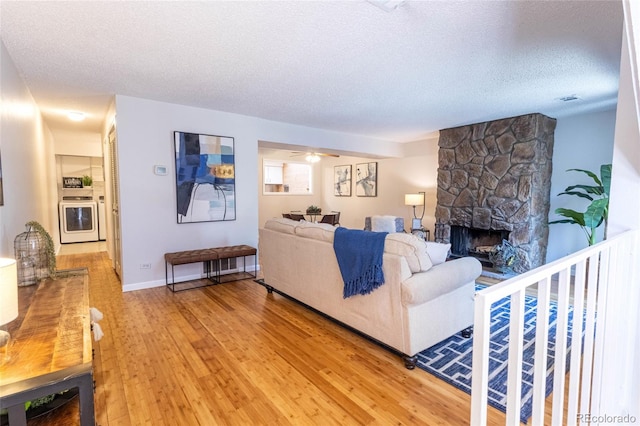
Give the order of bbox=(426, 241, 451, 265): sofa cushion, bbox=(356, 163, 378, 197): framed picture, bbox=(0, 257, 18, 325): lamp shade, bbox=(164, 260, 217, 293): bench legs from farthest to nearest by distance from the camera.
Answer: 1. bbox=(356, 163, 378, 197): framed picture
2. bbox=(164, 260, 217, 293): bench legs
3. bbox=(426, 241, 451, 265): sofa cushion
4. bbox=(0, 257, 18, 325): lamp shade

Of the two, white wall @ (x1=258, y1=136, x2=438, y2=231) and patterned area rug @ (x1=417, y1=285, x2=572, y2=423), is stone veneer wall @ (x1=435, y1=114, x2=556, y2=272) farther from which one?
patterned area rug @ (x1=417, y1=285, x2=572, y2=423)

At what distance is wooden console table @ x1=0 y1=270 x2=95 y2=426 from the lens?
958mm

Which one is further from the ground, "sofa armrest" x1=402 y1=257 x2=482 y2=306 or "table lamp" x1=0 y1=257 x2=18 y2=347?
"table lamp" x1=0 y1=257 x2=18 y2=347

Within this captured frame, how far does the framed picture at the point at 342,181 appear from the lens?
853 cm

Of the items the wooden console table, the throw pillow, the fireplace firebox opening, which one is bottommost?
the fireplace firebox opening

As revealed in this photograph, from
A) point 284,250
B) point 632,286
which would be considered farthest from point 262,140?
point 632,286

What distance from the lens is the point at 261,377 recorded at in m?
2.11

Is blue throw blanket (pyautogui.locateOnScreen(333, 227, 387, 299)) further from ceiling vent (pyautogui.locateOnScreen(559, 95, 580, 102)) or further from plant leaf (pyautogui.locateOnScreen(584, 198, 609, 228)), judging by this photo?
ceiling vent (pyautogui.locateOnScreen(559, 95, 580, 102))

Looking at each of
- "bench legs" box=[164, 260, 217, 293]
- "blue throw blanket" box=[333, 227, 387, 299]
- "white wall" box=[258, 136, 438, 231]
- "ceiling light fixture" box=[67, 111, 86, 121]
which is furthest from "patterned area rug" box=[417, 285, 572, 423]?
"ceiling light fixture" box=[67, 111, 86, 121]

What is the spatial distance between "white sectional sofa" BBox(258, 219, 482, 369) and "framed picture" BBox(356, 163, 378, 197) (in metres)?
4.95

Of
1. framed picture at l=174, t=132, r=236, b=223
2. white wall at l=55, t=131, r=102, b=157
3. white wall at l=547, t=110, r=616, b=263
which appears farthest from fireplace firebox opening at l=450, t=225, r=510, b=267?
white wall at l=55, t=131, r=102, b=157

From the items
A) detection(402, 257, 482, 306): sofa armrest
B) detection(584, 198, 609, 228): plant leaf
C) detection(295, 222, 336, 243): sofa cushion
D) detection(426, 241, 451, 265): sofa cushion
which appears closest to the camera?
detection(402, 257, 482, 306): sofa armrest

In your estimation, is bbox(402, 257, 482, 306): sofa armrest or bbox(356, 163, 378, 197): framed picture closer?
bbox(402, 257, 482, 306): sofa armrest

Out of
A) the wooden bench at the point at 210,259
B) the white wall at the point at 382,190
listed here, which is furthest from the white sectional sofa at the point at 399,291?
the white wall at the point at 382,190
